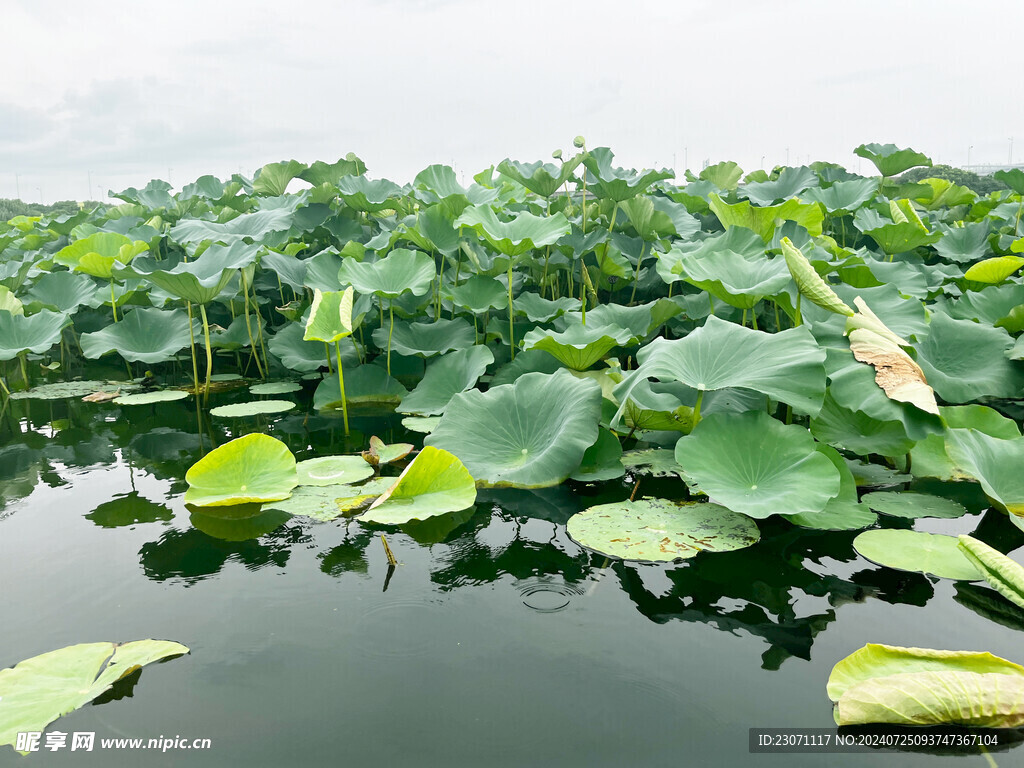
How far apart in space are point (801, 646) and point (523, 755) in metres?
0.60

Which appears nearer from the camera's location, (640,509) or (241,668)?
(241,668)

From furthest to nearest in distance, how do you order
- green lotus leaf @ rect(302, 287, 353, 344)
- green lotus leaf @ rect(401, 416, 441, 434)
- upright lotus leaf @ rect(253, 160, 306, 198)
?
upright lotus leaf @ rect(253, 160, 306, 198) < green lotus leaf @ rect(401, 416, 441, 434) < green lotus leaf @ rect(302, 287, 353, 344)

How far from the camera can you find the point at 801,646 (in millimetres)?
1324

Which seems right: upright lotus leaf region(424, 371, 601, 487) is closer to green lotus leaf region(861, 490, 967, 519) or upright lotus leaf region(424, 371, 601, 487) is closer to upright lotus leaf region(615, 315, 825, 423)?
upright lotus leaf region(615, 315, 825, 423)

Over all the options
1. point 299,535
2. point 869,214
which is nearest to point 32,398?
point 299,535

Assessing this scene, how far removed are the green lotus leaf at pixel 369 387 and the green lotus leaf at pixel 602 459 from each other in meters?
1.36

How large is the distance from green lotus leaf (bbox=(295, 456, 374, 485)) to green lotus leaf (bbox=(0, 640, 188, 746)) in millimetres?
893

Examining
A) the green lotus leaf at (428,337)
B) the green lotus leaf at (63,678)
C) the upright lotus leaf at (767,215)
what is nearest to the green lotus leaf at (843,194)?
the upright lotus leaf at (767,215)

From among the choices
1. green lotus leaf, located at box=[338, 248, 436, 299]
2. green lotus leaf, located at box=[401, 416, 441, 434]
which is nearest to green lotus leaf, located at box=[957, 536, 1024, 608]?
green lotus leaf, located at box=[401, 416, 441, 434]

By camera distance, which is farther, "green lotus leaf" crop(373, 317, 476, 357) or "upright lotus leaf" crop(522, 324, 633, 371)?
"green lotus leaf" crop(373, 317, 476, 357)

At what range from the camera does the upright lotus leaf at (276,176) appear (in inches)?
185

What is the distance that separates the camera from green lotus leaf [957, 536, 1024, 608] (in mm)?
1368

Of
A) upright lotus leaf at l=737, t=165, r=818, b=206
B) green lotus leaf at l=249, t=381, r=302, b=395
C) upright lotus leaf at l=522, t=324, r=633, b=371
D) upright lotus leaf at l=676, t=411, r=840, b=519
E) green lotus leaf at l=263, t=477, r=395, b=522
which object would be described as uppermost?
upright lotus leaf at l=737, t=165, r=818, b=206

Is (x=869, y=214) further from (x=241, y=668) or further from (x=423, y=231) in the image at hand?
(x=241, y=668)
